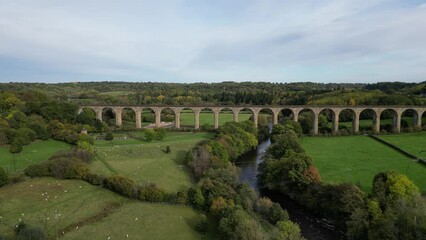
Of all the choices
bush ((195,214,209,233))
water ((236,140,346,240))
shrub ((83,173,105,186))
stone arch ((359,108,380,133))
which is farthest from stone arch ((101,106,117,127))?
bush ((195,214,209,233))

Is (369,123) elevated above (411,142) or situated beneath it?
elevated above

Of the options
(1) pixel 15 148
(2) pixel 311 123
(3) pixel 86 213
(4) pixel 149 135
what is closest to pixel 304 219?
(3) pixel 86 213

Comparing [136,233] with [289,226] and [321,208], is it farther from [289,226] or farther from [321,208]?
[321,208]

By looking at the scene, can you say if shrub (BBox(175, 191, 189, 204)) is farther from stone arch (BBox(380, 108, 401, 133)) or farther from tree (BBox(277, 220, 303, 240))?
stone arch (BBox(380, 108, 401, 133))

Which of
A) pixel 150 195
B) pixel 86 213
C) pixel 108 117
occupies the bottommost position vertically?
pixel 86 213

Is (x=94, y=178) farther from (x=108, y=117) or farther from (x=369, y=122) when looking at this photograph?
(x=369, y=122)

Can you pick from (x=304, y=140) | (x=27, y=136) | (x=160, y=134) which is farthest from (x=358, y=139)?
(x=27, y=136)
